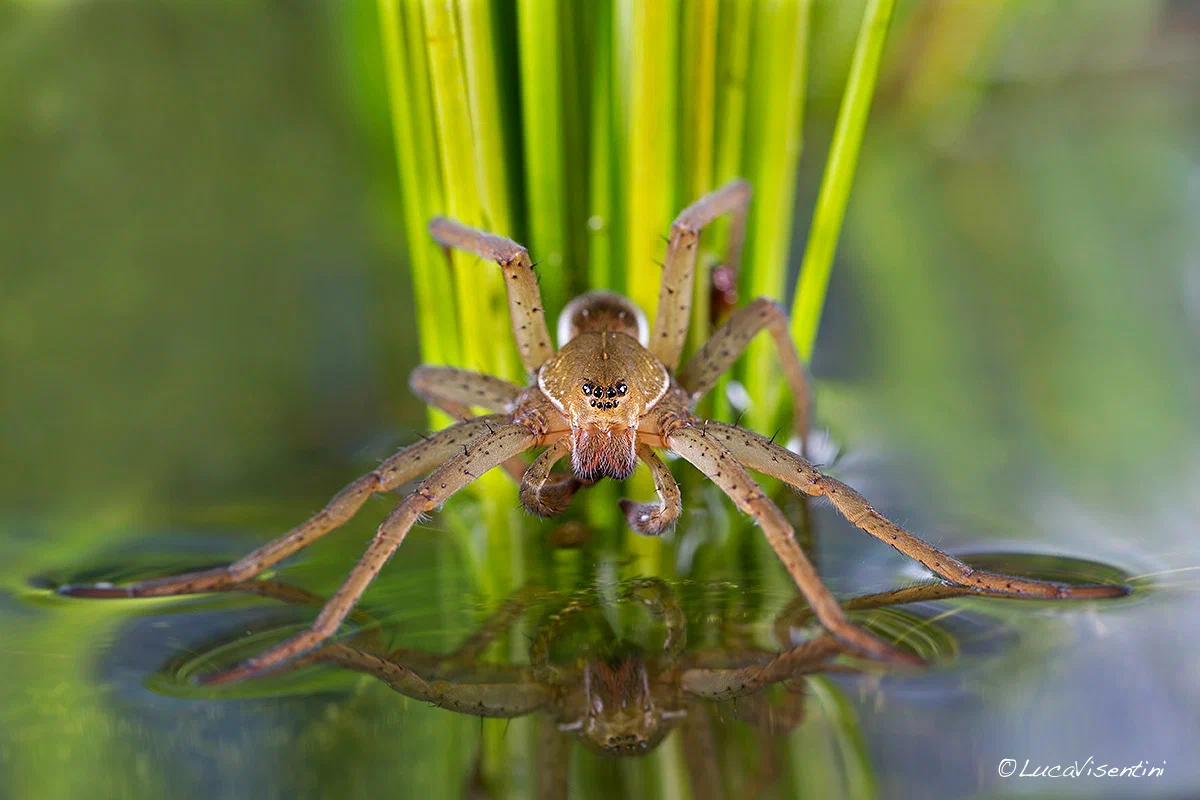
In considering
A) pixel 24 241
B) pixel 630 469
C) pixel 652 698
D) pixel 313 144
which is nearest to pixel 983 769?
pixel 652 698

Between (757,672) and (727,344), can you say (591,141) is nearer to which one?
(727,344)

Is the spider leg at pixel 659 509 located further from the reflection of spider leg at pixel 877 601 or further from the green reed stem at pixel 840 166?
the green reed stem at pixel 840 166

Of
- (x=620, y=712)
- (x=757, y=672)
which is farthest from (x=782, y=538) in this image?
(x=620, y=712)

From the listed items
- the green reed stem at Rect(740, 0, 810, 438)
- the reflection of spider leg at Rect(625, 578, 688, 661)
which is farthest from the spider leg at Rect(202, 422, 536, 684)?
the green reed stem at Rect(740, 0, 810, 438)

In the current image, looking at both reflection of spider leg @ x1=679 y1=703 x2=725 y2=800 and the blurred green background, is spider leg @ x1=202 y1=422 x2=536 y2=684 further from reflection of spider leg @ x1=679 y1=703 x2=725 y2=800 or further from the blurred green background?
reflection of spider leg @ x1=679 y1=703 x2=725 y2=800

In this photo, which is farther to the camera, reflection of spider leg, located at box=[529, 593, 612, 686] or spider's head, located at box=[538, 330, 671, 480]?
spider's head, located at box=[538, 330, 671, 480]

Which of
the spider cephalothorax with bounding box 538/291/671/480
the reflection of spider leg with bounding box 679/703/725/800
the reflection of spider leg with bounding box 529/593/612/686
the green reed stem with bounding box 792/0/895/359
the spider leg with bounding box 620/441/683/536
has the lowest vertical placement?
the reflection of spider leg with bounding box 679/703/725/800
